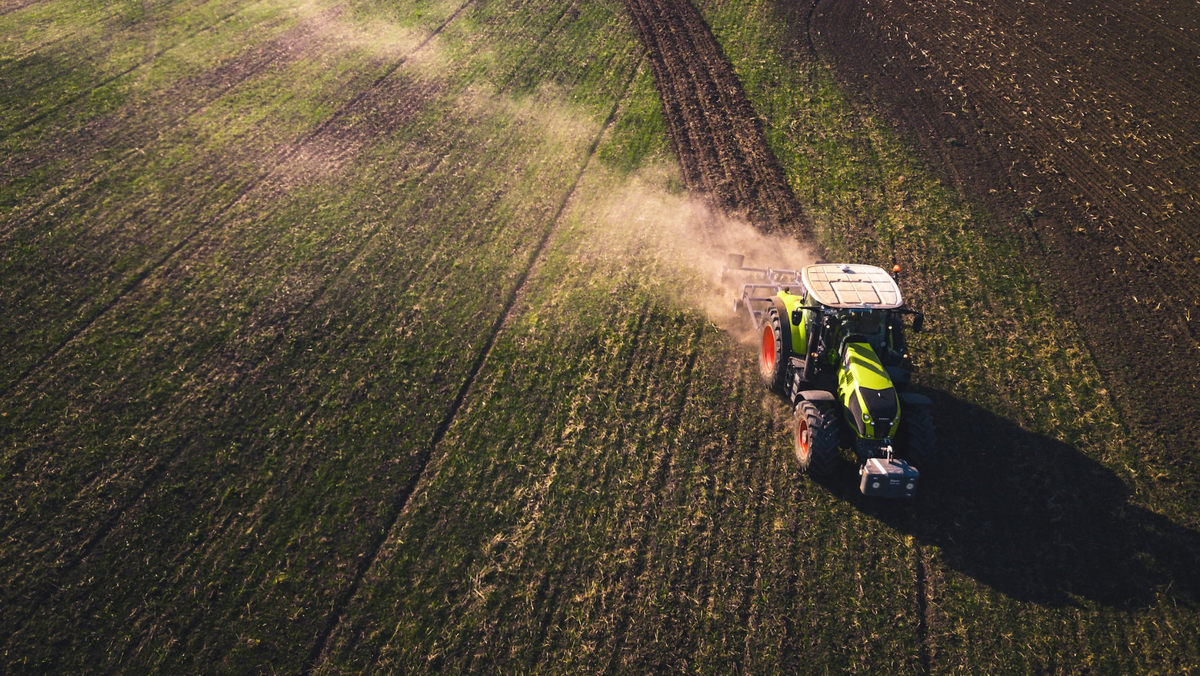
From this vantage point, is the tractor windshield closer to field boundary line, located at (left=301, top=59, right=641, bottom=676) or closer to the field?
the field

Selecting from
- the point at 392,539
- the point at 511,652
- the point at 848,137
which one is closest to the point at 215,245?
the point at 392,539

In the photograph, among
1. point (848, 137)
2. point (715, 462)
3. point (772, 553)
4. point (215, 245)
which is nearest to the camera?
point (772, 553)

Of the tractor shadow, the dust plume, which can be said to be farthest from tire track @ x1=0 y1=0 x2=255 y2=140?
the tractor shadow

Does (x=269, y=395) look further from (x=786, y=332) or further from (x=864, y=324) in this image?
(x=864, y=324)

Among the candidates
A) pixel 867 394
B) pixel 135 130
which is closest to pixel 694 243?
pixel 867 394

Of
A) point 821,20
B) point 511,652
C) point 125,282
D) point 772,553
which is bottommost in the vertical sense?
point 125,282

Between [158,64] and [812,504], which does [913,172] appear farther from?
[158,64]

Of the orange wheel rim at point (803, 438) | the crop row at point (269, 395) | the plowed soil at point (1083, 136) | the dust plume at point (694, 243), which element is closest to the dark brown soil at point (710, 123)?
the dust plume at point (694, 243)
